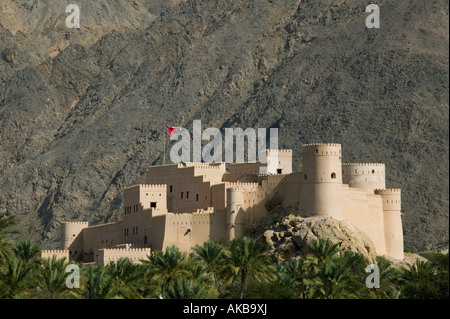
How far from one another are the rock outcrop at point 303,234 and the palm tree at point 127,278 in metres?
19.4

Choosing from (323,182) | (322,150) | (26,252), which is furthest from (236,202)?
(26,252)

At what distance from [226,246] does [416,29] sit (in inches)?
3655

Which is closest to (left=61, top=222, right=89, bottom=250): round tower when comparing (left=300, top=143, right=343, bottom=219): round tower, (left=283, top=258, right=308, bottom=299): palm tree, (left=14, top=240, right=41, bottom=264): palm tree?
(left=14, top=240, right=41, bottom=264): palm tree

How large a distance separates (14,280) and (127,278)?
7531 millimetres

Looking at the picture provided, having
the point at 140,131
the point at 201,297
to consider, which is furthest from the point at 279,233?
the point at 140,131

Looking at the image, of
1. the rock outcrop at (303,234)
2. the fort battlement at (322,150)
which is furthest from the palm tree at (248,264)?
the fort battlement at (322,150)

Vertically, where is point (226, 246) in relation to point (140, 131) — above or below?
below

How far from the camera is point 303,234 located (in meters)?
107

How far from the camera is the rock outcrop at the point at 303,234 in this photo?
106500 mm

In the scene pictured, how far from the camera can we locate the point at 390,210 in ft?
378

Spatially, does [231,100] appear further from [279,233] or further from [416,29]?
[279,233]

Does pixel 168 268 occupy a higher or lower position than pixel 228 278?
higher

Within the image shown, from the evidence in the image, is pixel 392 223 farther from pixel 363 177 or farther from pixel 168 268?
pixel 168 268
